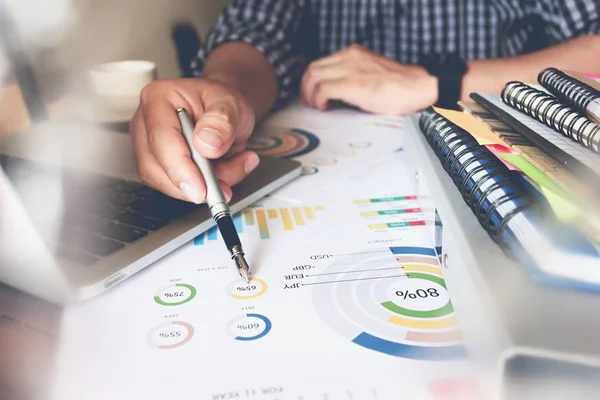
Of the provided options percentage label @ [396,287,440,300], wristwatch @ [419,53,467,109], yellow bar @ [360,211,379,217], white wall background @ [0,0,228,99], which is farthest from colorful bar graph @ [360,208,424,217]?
white wall background @ [0,0,228,99]

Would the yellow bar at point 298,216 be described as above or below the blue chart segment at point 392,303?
below

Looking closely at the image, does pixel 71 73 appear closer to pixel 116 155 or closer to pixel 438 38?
pixel 116 155

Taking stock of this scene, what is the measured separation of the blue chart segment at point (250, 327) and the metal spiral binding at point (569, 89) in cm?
22

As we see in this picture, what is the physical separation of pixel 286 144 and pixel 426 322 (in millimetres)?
325

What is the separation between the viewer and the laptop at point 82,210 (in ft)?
1.00

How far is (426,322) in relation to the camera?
284 millimetres

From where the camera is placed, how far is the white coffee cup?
588mm

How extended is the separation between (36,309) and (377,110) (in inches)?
18.2

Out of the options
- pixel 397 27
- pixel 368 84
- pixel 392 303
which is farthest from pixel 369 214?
pixel 397 27

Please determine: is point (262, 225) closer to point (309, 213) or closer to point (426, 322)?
point (309, 213)

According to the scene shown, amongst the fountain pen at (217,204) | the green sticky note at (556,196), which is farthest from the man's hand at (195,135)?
the green sticky note at (556,196)

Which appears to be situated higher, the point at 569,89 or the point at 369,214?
the point at 569,89

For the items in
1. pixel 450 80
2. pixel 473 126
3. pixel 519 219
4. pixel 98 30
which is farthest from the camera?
pixel 98 30

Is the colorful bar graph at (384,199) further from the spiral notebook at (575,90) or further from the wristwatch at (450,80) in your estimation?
the wristwatch at (450,80)
